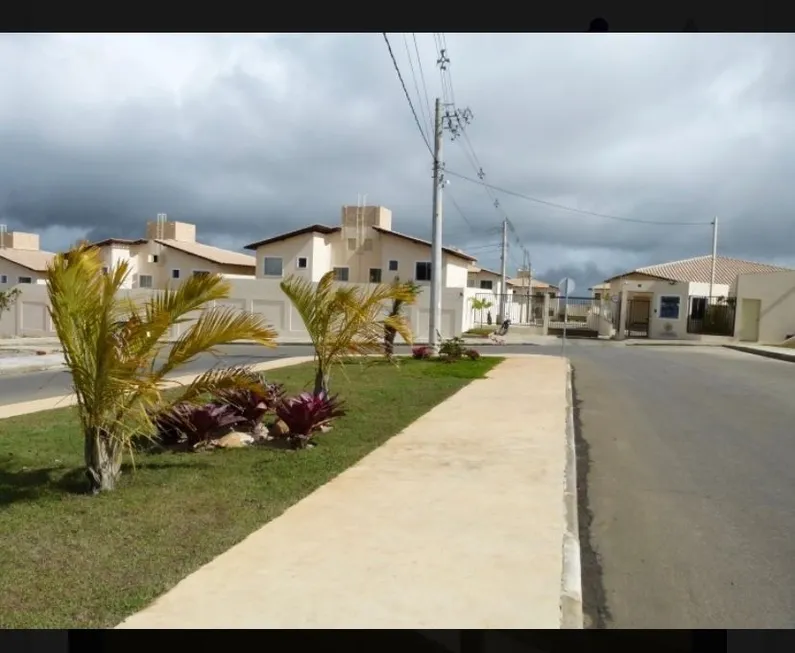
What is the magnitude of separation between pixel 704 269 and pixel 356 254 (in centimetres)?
2538

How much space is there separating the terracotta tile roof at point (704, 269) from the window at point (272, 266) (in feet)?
74.1

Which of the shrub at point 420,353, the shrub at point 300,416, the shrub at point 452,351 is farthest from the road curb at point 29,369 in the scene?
the shrub at point 300,416

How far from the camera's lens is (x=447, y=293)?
3444 centimetres

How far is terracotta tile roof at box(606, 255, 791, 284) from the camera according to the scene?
4912cm

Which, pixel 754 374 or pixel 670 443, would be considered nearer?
pixel 670 443

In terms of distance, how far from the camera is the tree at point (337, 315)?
9.59m

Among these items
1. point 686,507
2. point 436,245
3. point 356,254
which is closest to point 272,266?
point 356,254

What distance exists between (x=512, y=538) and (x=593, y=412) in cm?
714

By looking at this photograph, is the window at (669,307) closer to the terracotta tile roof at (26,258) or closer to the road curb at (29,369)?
the road curb at (29,369)

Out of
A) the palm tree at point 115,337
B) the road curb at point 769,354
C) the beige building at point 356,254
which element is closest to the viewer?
the palm tree at point 115,337

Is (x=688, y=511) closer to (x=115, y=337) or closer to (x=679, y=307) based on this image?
(x=115, y=337)

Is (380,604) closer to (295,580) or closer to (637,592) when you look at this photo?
(295,580)

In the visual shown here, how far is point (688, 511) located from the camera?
6.20 m

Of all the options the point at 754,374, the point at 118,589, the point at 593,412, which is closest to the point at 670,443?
the point at 593,412
